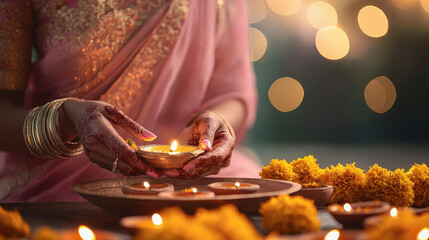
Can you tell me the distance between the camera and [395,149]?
597 centimetres

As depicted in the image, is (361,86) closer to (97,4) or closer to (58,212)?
(97,4)

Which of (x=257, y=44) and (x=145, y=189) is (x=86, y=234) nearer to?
(x=145, y=189)

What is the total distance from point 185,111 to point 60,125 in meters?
0.49

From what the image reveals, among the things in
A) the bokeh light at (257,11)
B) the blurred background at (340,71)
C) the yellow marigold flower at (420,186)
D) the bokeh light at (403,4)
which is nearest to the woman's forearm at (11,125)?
the yellow marigold flower at (420,186)

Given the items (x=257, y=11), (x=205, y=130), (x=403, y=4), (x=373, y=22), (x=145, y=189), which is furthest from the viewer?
(x=257, y=11)

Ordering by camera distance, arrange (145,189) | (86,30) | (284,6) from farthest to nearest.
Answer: (284,6), (86,30), (145,189)

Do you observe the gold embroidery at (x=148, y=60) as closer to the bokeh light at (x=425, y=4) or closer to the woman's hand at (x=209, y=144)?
the woman's hand at (x=209, y=144)

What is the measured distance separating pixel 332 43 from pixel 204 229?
23.6 ft

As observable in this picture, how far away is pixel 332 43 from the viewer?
7.35m

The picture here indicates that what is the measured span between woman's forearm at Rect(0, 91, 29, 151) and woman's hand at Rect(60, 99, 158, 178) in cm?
22

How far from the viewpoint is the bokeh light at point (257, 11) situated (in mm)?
7422

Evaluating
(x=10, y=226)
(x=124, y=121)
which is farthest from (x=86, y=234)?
(x=124, y=121)

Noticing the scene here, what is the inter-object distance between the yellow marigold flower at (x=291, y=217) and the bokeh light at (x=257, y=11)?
22.7 feet

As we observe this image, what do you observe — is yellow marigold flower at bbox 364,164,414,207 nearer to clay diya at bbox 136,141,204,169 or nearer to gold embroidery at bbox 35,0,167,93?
clay diya at bbox 136,141,204,169
